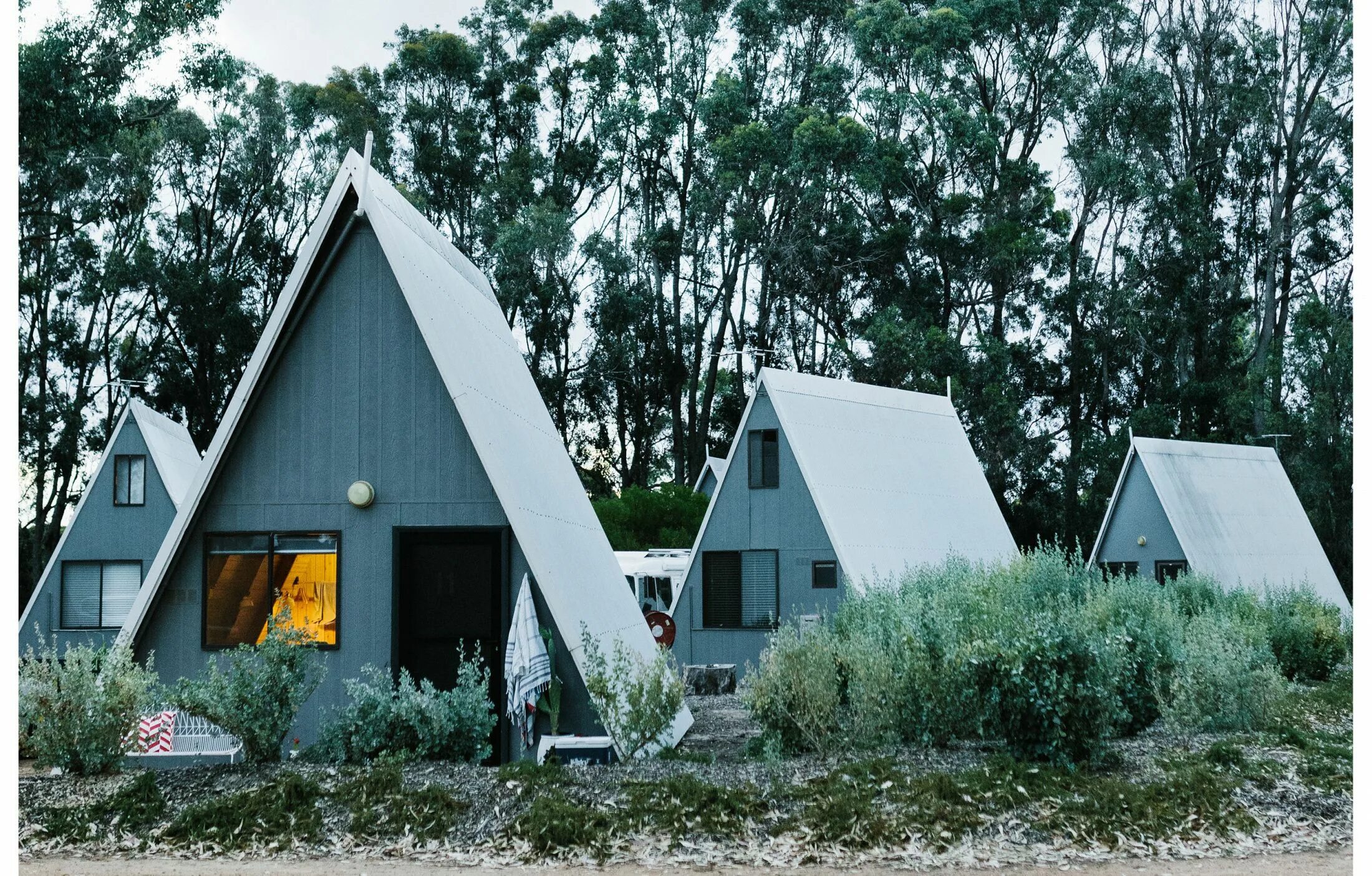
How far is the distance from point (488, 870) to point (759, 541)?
11352 mm

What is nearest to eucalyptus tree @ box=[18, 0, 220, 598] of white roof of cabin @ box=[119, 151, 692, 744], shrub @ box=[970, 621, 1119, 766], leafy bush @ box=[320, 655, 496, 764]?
white roof of cabin @ box=[119, 151, 692, 744]

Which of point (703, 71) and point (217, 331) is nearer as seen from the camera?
point (217, 331)

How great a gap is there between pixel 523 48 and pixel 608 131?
413cm

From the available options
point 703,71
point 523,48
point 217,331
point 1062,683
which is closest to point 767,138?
point 703,71

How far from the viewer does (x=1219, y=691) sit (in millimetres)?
10703

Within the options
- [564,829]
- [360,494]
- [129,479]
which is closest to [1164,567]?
[360,494]

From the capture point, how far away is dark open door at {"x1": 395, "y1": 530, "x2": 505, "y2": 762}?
10.1 m

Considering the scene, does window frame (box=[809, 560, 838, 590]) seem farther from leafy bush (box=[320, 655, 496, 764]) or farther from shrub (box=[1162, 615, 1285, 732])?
leafy bush (box=[320, 655, 496, 764])

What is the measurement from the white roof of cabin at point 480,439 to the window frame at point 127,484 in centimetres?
1230

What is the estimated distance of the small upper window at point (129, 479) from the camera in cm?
2192

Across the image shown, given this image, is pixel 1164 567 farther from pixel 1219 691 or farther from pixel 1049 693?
pixel 1049 693

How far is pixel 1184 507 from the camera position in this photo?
2300 centimetres

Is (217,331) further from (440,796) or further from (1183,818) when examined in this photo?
(1183,818)

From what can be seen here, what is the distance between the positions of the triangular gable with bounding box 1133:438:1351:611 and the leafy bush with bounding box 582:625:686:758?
1523cm
